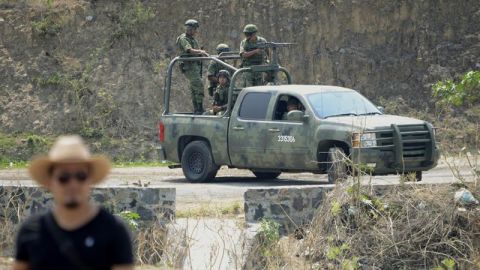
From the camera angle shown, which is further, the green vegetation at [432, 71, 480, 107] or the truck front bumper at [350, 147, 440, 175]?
the truck front bumper at [350, 147, 440, 175]

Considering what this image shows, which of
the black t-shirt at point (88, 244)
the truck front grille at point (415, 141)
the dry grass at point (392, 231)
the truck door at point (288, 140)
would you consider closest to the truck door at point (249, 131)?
the truck door at point (288, 140)

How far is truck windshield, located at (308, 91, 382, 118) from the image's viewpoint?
17.7 metres

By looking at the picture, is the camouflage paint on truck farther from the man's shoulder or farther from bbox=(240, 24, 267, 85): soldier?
the man's shoulder

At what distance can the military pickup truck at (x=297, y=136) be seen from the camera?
1673 cm

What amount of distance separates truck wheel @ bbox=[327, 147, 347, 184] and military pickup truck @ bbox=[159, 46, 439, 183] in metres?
0.01

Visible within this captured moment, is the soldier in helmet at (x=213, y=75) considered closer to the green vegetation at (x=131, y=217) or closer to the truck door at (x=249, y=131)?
the truck door at (x=249, y=131)

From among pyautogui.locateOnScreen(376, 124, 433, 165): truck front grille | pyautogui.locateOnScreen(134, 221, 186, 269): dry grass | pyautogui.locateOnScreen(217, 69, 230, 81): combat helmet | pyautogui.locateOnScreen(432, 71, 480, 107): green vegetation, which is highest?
pyautogui.locateOnScreen(217, 69, 230, 81): combat helmet

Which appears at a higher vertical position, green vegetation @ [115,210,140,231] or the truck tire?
green vegetation @ [115,210,140,231]

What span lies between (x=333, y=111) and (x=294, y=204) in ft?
13.9

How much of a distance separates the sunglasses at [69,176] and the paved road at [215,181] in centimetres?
946

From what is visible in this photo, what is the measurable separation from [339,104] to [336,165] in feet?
8.09

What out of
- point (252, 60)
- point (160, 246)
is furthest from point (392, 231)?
point (252, 60)

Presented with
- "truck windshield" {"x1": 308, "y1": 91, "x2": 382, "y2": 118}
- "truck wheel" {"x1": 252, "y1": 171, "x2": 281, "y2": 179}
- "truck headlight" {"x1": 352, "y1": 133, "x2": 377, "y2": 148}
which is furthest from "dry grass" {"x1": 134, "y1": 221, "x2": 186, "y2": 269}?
"truck wheel" {"x1": 252, "y1": 171, "x2": 281, "y2": 179}

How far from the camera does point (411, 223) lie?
528 inches
